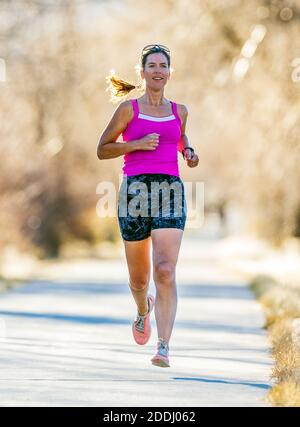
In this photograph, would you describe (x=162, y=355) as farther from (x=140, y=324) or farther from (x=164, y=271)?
(x=140, y=324)

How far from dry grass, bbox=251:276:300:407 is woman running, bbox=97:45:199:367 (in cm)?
85

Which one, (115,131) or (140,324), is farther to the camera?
(140,324)

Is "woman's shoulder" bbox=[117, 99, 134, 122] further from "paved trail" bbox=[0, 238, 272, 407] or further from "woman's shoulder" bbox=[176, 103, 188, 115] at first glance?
"paved trail" bbox=[0, 238, 272, 407]

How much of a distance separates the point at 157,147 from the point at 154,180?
0.22m

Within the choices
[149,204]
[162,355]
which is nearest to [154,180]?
[149,204]

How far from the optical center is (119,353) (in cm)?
1000

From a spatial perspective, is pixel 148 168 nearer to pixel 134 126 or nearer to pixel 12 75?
pixel 134 126

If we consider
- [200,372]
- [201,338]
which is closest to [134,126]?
[200,372]

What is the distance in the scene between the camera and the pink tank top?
852cm

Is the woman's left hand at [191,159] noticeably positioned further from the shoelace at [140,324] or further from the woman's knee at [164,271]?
the shoelace at [140,324]

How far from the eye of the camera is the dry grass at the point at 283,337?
7.20 meters

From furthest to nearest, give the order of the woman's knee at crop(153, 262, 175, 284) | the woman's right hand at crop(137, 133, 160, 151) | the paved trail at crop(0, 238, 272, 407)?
the woman's knee at crop(153, 262, 175, 284), the woman's right hand at crop(137, 133, 160, 151), the paved trail at crop(0, 238, 272, 407)

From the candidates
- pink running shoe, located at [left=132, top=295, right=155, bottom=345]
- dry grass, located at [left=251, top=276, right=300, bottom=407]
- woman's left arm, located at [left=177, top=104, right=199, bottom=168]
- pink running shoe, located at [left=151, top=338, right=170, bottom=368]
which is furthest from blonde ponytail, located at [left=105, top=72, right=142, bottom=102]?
dry grass, located at [left=251, top=276, right=300, bottom=407]

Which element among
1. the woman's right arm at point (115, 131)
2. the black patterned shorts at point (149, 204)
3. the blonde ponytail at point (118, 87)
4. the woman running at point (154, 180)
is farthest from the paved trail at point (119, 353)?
the blonde ponytail at point (118, 87)
